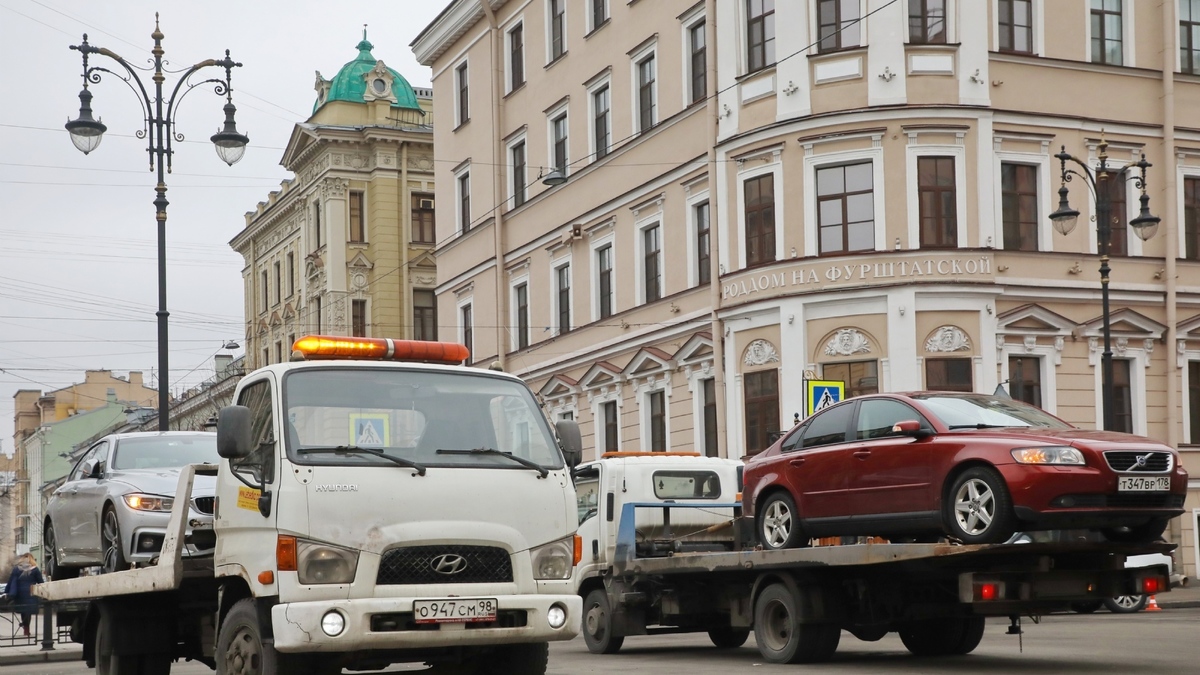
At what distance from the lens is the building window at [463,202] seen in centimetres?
4575

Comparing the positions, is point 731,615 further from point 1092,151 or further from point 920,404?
point 1092,151

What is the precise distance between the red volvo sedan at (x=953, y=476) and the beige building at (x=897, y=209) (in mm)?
14145

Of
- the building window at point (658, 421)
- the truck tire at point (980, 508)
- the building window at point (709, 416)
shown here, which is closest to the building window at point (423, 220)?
the building window at point (658, 421)

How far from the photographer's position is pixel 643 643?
19406mm

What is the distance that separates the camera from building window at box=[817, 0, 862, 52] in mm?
29188

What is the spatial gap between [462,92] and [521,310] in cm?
769

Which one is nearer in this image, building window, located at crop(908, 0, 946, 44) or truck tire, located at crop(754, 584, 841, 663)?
truck tire, located at crop(754, 584, 841, 663)

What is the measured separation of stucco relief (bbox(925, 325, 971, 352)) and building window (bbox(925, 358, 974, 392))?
0.21 meters

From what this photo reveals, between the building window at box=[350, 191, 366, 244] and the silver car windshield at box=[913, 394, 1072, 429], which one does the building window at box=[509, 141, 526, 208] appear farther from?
the silver car windshield at box=[913, 394, 1072, 429]

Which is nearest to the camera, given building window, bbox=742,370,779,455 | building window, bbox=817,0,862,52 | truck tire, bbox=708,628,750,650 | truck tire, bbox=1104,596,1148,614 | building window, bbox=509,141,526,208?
truck tire, bbox=708,628,750,650

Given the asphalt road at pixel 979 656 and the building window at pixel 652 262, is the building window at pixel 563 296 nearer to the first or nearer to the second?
the building window at pixel 652 262

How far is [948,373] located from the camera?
93.5 feet

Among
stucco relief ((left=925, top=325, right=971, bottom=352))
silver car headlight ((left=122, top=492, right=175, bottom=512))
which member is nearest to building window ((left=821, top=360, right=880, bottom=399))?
stucco relief ((left=925, top=325, right=971, bottom=352))

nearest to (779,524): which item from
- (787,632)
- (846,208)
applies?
(787,632)
